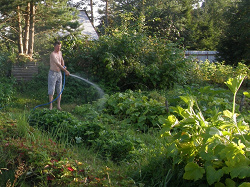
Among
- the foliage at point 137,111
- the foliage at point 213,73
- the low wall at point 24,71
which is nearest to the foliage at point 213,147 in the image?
the foliage at point 137,111

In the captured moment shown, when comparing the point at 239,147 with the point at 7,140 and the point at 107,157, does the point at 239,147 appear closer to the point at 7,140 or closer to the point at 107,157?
the point at 107,157

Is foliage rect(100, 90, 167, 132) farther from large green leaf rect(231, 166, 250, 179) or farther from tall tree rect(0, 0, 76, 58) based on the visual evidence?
tall tree rect(0, 0, 76, 58)

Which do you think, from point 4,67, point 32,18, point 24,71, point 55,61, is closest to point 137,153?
point 55,61

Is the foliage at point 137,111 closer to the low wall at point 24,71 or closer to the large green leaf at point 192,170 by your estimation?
the large green leaf at point 192,170

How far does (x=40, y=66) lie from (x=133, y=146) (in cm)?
778

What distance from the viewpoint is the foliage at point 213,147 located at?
8.68 ft

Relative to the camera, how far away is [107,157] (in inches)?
172

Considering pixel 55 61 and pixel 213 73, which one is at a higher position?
pixel 55 61

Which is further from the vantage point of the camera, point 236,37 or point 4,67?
point 236,37

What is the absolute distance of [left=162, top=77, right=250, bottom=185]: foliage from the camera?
265cm

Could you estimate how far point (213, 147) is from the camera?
282 centimetres

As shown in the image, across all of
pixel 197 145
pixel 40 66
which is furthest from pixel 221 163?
pixel 40 66

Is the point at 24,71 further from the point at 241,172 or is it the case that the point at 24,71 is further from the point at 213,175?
the point at 241,172

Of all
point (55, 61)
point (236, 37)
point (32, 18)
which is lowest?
point (55, 61)
